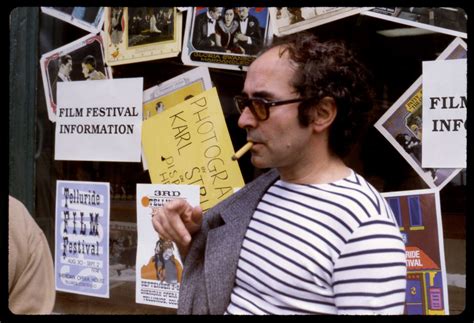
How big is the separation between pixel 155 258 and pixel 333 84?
1.16 meters

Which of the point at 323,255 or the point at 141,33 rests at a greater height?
the point at 141,33

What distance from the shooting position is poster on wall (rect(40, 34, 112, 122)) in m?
2.22

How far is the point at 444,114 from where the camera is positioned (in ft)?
5.76

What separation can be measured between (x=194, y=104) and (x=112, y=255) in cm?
80

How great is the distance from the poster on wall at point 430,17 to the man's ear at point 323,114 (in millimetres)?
617

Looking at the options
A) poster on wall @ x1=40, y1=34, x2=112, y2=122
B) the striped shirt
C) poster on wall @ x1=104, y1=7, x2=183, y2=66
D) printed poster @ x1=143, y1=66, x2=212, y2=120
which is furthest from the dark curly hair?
poster on wall @ x1=40, y1=34, x2=112, y2=122

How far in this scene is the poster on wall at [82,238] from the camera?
225 centimetres

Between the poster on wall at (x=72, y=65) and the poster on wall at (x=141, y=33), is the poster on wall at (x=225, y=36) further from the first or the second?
the poster on wall at (x=72, y=65)

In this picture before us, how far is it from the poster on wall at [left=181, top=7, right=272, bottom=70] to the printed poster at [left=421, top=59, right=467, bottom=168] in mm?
644

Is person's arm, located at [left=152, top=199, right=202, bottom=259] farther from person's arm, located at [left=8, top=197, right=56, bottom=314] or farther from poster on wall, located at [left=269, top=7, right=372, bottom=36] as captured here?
poster on wall, located at [left=269, top=7, right=372, bottom=36]

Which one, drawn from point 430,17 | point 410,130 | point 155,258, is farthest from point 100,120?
point 430,17

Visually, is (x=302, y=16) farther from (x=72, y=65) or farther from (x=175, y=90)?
(x=72, y=65)

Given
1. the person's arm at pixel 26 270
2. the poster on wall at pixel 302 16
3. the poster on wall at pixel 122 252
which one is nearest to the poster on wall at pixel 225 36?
the poster on wall at pixel 302 16
